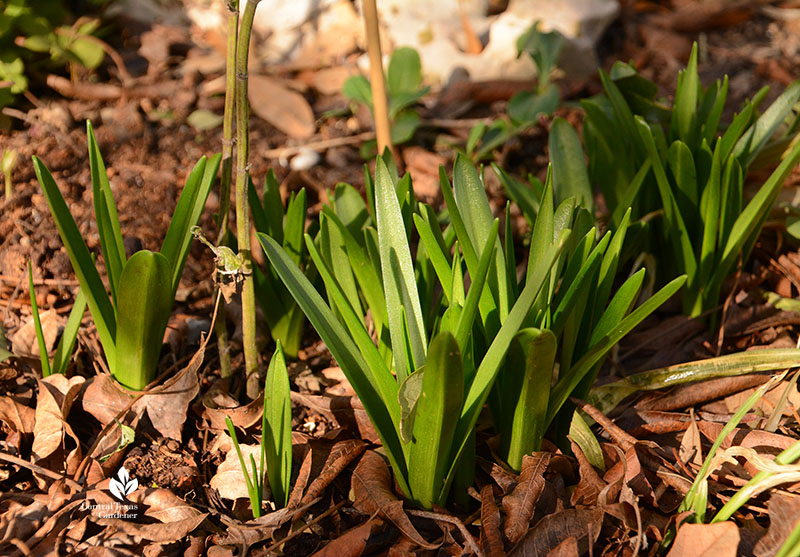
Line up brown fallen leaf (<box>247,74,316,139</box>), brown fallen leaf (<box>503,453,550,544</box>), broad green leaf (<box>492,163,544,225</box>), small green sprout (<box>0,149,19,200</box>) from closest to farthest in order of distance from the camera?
1. brown fallen leaf (<box>503,453,550,544</box>)
2. broad green leaf (<box>492,163,544,225</box>)
3. small green sprout (<box>0,149,19,200</box>)
4. brown fallen leaf (<box>247,74,316,139</box>)

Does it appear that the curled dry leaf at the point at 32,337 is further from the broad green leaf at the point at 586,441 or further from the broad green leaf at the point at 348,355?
the broad green leaf at the point at 586,441

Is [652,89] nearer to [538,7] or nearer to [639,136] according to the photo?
[639,136]

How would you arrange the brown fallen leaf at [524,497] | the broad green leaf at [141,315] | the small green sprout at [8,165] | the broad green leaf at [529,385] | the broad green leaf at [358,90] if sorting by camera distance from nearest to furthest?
the broad green leaf at [529,385] → the brown fallen leaf at [524,497] → the broad green leaf at [141,315] → the small green sprout at [8,165] → the broad green leaf at [358,90]

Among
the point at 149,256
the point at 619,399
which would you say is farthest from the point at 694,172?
the point at 149,256

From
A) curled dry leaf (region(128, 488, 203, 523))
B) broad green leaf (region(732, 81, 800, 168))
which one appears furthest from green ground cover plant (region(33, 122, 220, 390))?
broad green leaf (region(732, 81, 800, 168))

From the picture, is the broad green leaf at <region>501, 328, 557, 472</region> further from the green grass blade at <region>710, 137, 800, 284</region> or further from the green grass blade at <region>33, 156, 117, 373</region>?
the green grass blade at <region>33, 156, 117, 373</region>

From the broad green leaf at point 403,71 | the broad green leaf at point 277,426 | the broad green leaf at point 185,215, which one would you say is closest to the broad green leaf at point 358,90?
the broad green leaf at point 403,71
